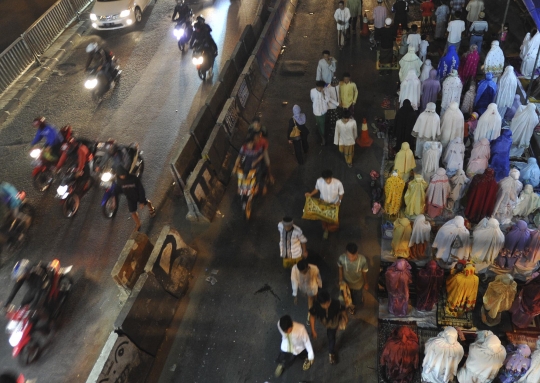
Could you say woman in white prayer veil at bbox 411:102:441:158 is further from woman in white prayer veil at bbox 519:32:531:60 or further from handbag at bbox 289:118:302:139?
woman in white prayer veil at bbox 519:32:531:60

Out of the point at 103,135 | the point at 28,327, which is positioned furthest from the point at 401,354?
the point at 103,135

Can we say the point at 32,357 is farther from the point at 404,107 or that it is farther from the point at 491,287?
the point at 404,107

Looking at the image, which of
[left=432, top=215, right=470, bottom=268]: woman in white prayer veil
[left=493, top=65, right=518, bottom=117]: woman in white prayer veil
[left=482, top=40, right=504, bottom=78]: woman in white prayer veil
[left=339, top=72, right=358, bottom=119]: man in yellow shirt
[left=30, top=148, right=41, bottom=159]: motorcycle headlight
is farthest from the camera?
[left=482, top=40, right=504, bottom=78]: woman in white prayer veil

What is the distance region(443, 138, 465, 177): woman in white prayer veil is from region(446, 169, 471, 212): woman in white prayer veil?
1.65 feet

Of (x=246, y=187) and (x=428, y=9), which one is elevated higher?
(x=246, y=187)

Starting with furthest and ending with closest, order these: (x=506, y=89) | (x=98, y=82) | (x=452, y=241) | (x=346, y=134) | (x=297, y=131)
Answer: (x=98, y=82)
(x=297, y=131)
(x=506, y=89)
(x=346, y=134)
(x=452, y=241)

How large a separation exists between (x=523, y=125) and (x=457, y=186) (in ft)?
8.07

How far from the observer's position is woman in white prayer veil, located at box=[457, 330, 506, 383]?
6422 mm

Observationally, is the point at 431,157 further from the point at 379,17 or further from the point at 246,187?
the point at 379,17

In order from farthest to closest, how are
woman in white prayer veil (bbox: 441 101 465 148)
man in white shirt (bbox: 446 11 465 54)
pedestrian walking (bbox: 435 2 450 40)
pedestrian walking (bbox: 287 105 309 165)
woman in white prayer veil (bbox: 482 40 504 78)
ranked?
1. pedestrian walking (bbox: 435 2 450 40)
2. man in white shirt (bbox: 446 11 465 54)
3. woman in white prayer veil (bbox: 482 40 504 78)
4. pedestrian walking (bbox: 287 105 309 165)
5. woman in white prayer veil (bbox: 441 101 465 148)

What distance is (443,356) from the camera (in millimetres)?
6648

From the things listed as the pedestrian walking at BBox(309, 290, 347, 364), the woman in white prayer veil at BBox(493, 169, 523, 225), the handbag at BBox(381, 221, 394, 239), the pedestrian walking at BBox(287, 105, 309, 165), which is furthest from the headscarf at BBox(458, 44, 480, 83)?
the pedestrian walking at BBox(309, 290, 347, 364)

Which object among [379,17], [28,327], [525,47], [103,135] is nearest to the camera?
[28,327]

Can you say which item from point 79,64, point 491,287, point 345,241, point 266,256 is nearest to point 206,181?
point 266,256
